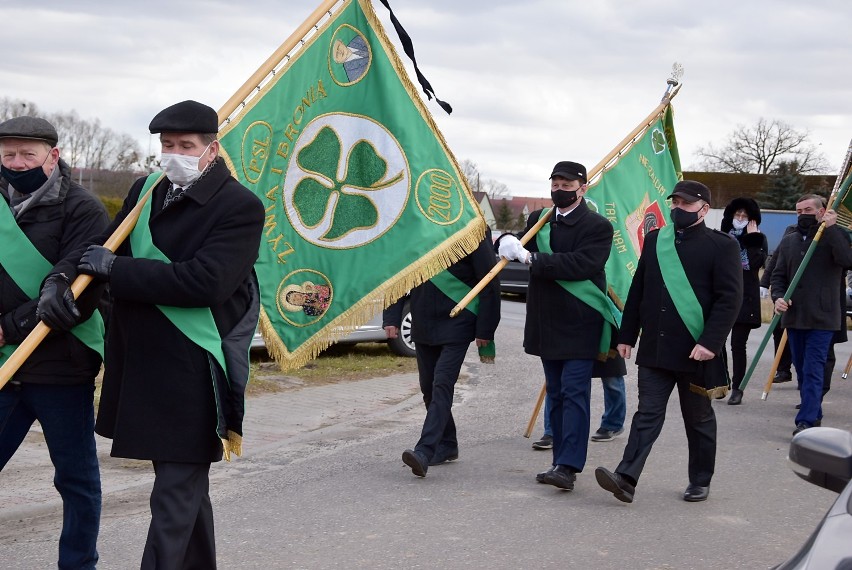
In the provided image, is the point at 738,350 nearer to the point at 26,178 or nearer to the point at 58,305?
the point at 26,178

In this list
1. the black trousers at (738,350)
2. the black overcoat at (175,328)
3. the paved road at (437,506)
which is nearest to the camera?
the black overcoat at (175,328)

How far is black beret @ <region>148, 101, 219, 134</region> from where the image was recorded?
13.5ft

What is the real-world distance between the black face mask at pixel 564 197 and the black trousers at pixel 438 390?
112 cm

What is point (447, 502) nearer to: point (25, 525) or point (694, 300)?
point (694, 300)

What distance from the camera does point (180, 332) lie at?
162 inches

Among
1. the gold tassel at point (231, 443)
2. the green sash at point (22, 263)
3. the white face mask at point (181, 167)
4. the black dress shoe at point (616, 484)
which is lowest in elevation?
Result: the black dress shoe at point (616, 484)

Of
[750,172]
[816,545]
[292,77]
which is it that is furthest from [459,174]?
[750,172]

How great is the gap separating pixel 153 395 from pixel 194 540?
0.60 m

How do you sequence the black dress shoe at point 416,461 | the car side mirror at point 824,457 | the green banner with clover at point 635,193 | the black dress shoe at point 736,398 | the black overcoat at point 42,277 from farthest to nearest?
the black dress shoe at point 736,398
the green banner with clover at point 635,193
the black dress shoe at point 416,461
the black overcoat at point 42,277
the car side mirror at point 824,457

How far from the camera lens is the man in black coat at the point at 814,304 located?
9.34 meters

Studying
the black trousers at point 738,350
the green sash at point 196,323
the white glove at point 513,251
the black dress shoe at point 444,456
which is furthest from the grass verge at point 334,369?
the green sash at point 196,323

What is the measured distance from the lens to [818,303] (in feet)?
31.6

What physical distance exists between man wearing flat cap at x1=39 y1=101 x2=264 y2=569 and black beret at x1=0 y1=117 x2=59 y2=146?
2.29 ft

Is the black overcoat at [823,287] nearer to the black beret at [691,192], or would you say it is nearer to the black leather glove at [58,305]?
the black beret at [691,192]
